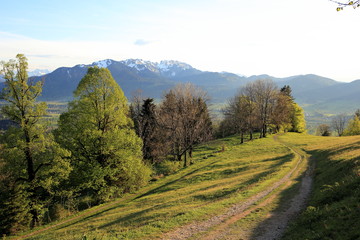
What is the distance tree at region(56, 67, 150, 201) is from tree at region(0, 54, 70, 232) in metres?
3.66

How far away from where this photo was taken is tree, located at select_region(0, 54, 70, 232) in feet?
75.0

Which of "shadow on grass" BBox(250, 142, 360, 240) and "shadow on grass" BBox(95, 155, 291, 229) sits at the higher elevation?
"shadow on grass" BBox(250, 142, 360, 240)

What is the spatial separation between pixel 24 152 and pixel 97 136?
7.99 meters

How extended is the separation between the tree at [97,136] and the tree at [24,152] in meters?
3.66

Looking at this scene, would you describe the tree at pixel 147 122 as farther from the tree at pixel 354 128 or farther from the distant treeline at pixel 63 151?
the tree at pixel 354 128

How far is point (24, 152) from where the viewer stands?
77.9 feet

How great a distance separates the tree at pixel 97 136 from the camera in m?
28.8

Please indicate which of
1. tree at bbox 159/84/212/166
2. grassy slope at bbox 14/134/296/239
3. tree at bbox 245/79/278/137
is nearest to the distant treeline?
grassy slope at bbox 14/134/296/239

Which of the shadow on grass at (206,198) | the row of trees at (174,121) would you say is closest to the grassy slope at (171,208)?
the shadow on grass at (206,198)

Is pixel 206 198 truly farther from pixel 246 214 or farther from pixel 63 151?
pixel 63 151

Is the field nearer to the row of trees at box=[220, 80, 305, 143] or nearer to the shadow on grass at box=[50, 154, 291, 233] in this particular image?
the shadow on grass at box=[50, 154, 291, 233]

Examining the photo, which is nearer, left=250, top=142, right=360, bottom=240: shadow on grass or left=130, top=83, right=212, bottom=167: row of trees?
left=250, top=142, right=360, bottom=240: shadow on grass

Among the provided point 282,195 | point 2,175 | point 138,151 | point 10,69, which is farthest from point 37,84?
point 282,195

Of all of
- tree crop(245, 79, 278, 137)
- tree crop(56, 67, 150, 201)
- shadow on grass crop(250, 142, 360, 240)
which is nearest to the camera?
shadow on grass crop(250, 142, 360, 240)
